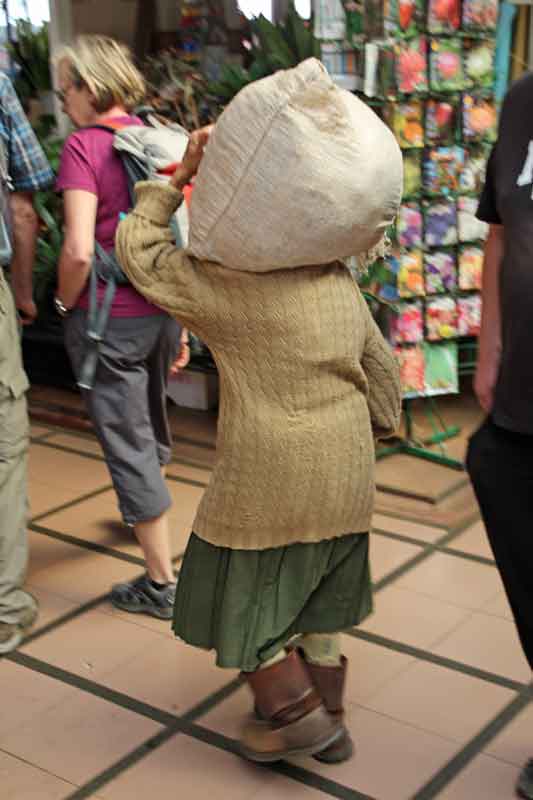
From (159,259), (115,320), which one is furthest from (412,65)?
(159,259)

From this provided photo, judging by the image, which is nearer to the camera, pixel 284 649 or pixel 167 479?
pixel 284 649

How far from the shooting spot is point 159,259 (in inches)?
87.2

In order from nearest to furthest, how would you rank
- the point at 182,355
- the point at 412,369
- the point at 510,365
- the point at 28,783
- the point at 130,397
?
the point at 510,365 < the point at 28,783 < the point at 130,397 < the point at 182,355 < the point at 412,369

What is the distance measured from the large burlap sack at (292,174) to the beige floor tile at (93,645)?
1.21 metres

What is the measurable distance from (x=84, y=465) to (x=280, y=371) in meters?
2.19

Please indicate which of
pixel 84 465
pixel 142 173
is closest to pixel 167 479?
pixel 84 465

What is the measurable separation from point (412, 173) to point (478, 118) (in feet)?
1.07

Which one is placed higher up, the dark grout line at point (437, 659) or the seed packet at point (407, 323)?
the seed packet at point (407, 323)

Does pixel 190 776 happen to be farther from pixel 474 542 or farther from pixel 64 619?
pixel 474 542

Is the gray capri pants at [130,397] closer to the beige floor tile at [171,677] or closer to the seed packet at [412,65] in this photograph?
→ the beige floor tile at [171,677]

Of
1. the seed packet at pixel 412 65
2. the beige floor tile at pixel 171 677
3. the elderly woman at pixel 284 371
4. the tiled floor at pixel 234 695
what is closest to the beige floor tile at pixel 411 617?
the tiled floor at pixel 234 695

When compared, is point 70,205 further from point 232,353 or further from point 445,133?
point 445,133

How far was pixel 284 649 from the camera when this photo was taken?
2.37m

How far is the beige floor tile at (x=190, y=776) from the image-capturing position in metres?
2.35
